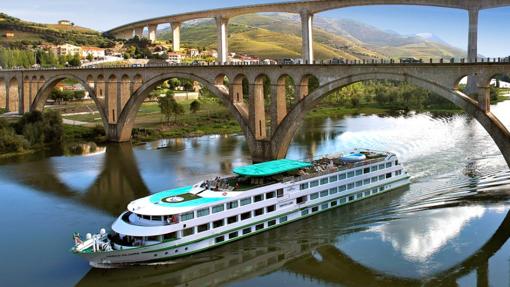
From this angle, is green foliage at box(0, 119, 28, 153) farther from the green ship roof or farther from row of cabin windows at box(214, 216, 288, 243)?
row of cabin windows at box(214, 216, 288, 243)

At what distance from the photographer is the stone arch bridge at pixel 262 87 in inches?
1187

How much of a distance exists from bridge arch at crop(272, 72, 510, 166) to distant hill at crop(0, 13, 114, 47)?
107 m

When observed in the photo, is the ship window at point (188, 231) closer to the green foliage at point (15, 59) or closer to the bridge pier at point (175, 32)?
the bridge pier at point (175, 32)

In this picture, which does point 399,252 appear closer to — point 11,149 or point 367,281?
point 367,281

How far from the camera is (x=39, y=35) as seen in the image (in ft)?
472

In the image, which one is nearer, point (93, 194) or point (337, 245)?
point (337, 245)

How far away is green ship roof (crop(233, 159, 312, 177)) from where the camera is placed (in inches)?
1084

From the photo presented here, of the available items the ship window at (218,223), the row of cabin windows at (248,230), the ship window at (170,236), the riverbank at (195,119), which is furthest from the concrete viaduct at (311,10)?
the ship window at (170,236)

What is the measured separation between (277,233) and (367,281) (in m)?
6.48

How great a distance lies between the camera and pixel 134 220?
78.6ft

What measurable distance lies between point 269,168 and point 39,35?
133 meters

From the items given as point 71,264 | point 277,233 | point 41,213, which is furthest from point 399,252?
point 41,213

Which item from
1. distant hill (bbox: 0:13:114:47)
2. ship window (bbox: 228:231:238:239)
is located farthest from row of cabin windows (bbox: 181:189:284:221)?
distant hill (bbox: 0:13:114:47)

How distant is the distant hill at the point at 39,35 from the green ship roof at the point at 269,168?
115 metres
